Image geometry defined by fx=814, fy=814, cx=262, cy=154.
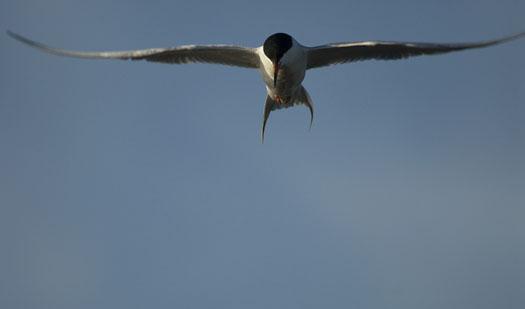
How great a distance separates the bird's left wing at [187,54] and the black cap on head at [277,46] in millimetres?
791

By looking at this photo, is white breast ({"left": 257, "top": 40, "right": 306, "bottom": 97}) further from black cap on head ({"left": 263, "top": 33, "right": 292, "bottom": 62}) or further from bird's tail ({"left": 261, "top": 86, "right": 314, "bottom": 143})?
bird's tail ({"left": 261, "top": 86, "right": 314, "bottom": 143})

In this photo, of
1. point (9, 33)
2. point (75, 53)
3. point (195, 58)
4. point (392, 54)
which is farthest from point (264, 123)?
point (9, 33)

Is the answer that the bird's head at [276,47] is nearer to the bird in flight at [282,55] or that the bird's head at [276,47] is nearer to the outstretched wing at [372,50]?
the bird in flight at [282,55]

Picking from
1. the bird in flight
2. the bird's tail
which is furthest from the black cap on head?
the bird's tail

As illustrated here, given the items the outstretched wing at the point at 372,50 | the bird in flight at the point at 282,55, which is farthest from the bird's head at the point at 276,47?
the outstretched wing at the point at 372,50

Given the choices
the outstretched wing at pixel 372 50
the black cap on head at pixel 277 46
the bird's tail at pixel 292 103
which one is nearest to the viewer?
the black cap on head at pixel 277 46

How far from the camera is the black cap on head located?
13180 mm

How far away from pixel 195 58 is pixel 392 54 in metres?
3.50

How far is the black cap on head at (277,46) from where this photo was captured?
13180 millimetres

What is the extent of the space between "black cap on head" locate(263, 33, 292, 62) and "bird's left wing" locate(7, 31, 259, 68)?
0.79m

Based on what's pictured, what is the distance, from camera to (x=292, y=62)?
1341 centimetres

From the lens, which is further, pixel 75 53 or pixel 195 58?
pixel 195 58

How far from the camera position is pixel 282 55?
13203 millimetres

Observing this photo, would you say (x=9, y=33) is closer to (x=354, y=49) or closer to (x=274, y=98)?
(x=274, y=98)
